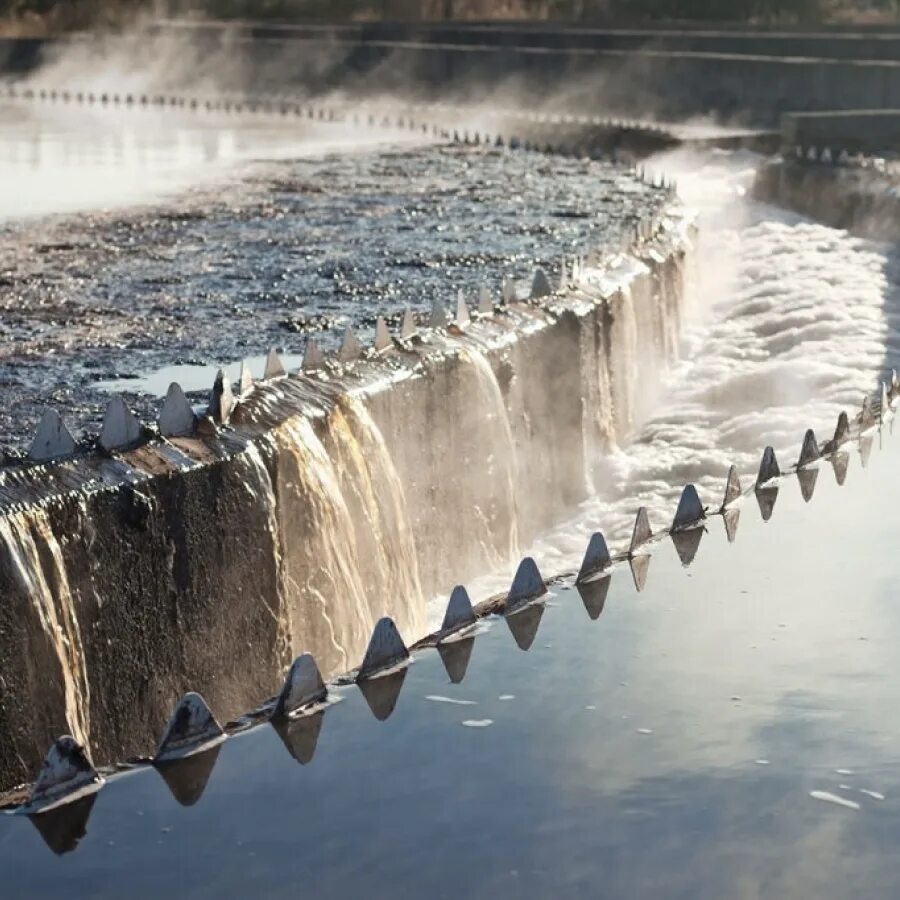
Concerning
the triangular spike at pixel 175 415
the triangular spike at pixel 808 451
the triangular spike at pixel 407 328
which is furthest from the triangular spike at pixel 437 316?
the triangular spike at pixel 175 415

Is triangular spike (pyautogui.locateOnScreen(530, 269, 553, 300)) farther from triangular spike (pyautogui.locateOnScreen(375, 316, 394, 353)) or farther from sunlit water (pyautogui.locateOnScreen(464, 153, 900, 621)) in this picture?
triangular spike (pyautogui.locateOnScreen(375, 316, 394, 353))

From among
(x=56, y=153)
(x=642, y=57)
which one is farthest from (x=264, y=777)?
(x=642, y=57)

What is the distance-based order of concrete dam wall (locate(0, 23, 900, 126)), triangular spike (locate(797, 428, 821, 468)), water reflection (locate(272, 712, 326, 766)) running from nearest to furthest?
1. water reflection (locate(272, 712, 326, 766))
2. triangular spike (locate(797, 428, 821, 468))
3. concrete dam wall (locate(0, 23, 900, 126))

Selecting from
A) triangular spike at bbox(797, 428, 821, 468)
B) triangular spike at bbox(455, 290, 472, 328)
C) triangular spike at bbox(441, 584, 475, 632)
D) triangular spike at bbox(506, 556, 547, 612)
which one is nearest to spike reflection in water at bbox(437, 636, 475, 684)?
triangular spike at bbox(441, 584, 475, 632)

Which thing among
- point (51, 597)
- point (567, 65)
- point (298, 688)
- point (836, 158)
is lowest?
point (567, 65)

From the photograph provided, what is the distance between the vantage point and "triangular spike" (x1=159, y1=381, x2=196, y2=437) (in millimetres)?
14484

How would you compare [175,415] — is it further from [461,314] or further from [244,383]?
[461,314]

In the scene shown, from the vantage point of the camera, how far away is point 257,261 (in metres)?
27.7

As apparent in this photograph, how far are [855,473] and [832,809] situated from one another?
7.52 m

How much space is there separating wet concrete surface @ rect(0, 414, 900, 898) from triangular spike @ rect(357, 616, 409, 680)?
0.13 meters

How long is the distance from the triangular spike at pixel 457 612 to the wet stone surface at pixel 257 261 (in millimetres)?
4987

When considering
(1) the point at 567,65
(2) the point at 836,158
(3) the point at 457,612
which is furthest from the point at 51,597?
(1) the point at 567,65

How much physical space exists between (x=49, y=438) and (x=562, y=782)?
16.7 feet

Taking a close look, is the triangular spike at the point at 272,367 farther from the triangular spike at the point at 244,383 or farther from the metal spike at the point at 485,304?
the metal spike at the point at 485,304
